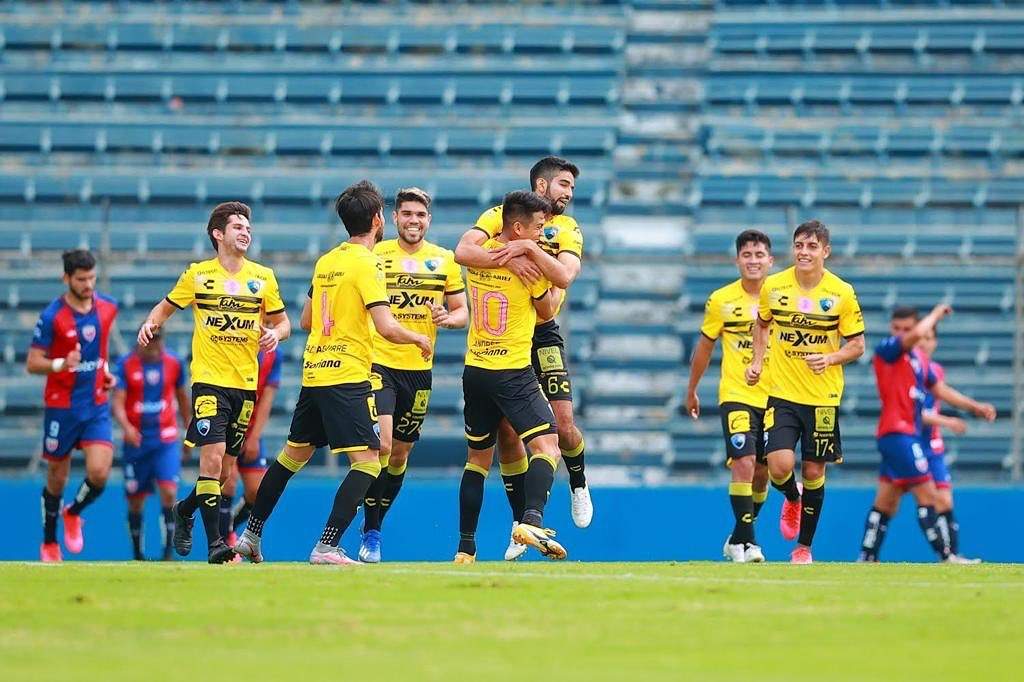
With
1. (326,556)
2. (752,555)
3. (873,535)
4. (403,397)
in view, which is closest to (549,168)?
(403,397)

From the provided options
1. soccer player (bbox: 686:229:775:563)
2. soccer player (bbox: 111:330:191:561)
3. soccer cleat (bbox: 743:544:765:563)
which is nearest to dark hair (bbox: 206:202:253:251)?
soccer player (bbox: 686:229:775:563)

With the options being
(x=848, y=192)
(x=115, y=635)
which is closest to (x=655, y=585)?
(x=115, y=635)

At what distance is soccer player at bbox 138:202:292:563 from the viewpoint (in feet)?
32.6

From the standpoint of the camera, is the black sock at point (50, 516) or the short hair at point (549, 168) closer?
the short hair at point (549, 168)

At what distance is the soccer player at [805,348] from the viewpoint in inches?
452

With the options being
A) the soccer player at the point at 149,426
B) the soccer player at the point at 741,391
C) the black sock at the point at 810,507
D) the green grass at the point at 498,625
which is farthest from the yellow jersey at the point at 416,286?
the soccer player at the point at 149,426

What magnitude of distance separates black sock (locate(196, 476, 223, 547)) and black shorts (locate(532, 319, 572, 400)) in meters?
2.21

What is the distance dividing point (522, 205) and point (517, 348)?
85 centimetres

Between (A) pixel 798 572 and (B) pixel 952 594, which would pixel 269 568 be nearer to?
(A) pixel 798 572

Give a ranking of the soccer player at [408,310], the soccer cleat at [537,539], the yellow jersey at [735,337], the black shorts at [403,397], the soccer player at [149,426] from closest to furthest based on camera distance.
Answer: the soccer cleat at [537,539] → the black shorts at [403,397] → the soccer player at [408,310] → the yellow jersey at [735,337] → the soccer player at [149,426]

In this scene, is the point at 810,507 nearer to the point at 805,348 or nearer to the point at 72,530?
the point at 805,348

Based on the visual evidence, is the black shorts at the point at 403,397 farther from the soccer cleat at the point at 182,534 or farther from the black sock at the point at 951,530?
the black sock at the point at 951,530

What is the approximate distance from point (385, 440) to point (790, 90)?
1196 cm

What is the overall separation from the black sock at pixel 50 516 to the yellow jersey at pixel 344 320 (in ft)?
14.9
